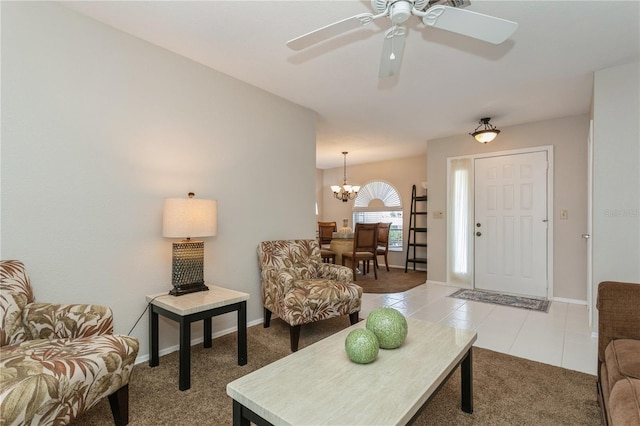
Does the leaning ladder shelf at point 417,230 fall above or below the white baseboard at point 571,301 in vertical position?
above

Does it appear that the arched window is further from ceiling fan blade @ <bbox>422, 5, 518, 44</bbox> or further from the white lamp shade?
ceiling fan blade @ <bbox>422, 5, 518, 44</bbox>

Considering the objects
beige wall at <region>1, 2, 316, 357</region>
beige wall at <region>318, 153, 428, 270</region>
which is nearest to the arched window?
beige wall at <region>318, 153, 428, 270</region>

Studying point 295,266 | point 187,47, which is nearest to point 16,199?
point 187,47

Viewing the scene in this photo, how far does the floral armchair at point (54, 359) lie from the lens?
3.63 ft

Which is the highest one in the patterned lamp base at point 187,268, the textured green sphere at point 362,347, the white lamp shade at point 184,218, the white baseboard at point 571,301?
the white lamp shade at point 184,218

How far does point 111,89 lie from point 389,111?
2.84 meters

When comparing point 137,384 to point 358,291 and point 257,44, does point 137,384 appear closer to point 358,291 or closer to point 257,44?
point 358,291

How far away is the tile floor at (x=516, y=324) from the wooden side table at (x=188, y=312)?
1.62 metres

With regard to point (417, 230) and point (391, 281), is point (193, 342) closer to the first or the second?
point (391, 281)

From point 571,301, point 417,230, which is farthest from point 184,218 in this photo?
point 417,230

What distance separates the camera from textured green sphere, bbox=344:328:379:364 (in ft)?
4.30

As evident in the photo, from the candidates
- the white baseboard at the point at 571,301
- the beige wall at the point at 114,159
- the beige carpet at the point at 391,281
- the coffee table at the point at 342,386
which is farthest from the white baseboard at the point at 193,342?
the white baseboard at the point at 571,301

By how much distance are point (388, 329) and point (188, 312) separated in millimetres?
1256

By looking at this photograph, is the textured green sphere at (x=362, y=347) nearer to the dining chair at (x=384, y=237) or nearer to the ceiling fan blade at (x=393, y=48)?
the ceiling fan blade at (x=393, y=48)
